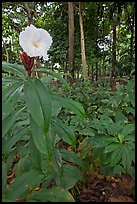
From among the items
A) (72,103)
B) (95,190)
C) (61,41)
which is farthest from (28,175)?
(61,41)

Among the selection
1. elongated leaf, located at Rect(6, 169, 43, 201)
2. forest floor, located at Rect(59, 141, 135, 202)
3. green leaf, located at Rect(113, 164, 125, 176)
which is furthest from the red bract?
forest floor, located at Rect(59, 141, 135, 202)

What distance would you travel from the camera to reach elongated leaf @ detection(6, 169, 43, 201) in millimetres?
866

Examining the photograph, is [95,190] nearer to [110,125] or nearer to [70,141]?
[110,125]

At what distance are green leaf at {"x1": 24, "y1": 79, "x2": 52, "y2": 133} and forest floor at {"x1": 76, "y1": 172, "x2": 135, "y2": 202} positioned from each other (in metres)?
1.00

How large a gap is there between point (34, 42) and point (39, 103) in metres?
0.24

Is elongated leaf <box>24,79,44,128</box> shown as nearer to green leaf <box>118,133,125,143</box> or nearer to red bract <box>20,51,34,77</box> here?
red bract <box>20,51,34,77</box>

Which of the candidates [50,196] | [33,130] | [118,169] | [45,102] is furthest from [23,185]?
[118,169]

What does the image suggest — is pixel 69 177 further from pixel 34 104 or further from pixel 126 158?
pixel 34 104

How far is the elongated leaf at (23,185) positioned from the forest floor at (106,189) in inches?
30.8

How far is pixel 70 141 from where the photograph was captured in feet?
3.07

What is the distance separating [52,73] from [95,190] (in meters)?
1.07

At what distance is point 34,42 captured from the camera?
2.87 feet

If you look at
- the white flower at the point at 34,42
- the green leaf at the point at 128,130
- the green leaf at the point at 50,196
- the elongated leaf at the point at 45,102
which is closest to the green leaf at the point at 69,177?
the green leaf at the point at 50,196

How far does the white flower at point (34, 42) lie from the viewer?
85 cm
